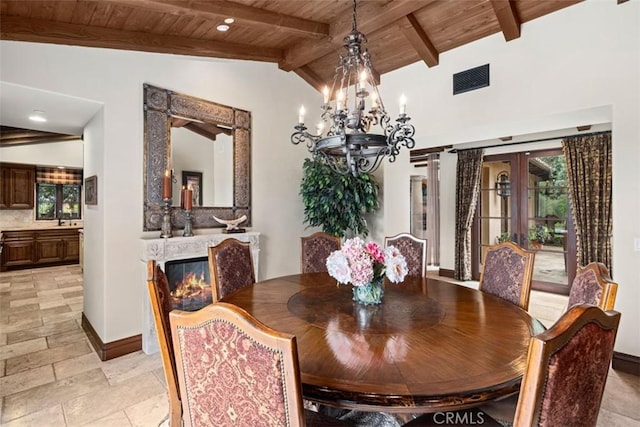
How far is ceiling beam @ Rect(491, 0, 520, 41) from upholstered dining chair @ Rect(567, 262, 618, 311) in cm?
255

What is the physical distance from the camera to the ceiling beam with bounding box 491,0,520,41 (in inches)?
116

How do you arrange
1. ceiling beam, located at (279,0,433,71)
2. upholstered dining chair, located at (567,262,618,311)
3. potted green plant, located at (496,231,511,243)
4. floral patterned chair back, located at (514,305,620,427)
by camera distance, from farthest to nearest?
potted green plant, located at (496,231,511,243), ceiling beam, located at (279,0,433,71), upholstered dining chair, located at (567,262,618,311), floral patterned chair back, located at (514,305,620,427)

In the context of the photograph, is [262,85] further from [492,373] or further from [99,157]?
[492,373]

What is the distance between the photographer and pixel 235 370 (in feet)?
3.08

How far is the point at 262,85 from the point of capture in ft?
14.0

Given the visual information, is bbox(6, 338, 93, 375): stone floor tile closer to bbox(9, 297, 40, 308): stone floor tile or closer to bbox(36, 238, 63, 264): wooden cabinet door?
bbox(9, 297, 40, 308): stone floor tile

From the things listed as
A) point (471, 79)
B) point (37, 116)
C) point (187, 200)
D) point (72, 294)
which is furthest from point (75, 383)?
point (471, 79)

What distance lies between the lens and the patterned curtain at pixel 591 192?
467 centimetres

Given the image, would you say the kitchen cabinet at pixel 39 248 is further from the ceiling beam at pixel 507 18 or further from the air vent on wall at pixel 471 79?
the ceiling beam at pixel 507 18

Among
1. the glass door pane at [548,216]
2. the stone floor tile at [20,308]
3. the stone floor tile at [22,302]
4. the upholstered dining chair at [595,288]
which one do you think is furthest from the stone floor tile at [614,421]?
the stone floor tile at [22,302]

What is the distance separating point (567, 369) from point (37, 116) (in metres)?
4.67

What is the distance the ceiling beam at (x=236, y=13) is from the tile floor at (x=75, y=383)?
3089 millimetres

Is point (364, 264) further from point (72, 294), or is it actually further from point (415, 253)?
point (72, 294)

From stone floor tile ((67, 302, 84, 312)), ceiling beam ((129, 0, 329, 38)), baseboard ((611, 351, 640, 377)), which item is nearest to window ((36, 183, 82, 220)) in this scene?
stone floor tile ((67, 302, 84, 312))
